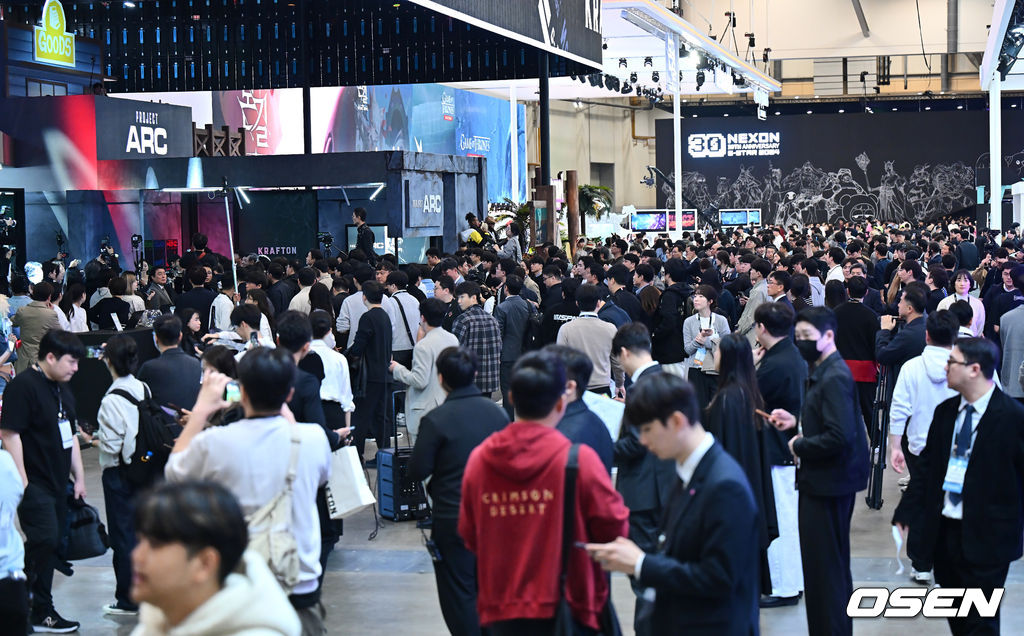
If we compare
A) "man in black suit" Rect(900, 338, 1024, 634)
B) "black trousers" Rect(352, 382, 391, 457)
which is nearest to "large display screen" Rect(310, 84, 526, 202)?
"black trousers" Rect(352, 382, 391, 457)

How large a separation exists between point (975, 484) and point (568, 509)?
1920mm

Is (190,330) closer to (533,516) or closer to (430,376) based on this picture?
(430,376)

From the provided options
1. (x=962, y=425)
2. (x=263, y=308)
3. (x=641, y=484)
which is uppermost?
(x=263, y=308)

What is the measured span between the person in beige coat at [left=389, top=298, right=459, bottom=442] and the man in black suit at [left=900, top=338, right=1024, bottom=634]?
11.6ft

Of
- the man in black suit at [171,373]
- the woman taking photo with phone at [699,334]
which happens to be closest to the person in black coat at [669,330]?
the woman taking photo with phone at [699,334]

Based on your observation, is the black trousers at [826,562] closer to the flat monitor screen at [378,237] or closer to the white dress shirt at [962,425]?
the white dress shirt at [962,425]

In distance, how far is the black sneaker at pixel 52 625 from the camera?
595cm

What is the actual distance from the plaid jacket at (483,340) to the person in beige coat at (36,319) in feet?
12.1

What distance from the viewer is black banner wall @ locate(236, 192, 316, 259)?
1727cm

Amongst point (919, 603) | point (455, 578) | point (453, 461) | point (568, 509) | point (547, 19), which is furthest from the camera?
point (547, 19)

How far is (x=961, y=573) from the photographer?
185 inches

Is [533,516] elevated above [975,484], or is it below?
above

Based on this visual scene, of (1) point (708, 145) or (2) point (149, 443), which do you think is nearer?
(2) point (149, 443)

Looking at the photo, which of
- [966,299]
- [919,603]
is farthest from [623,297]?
[919,603]
